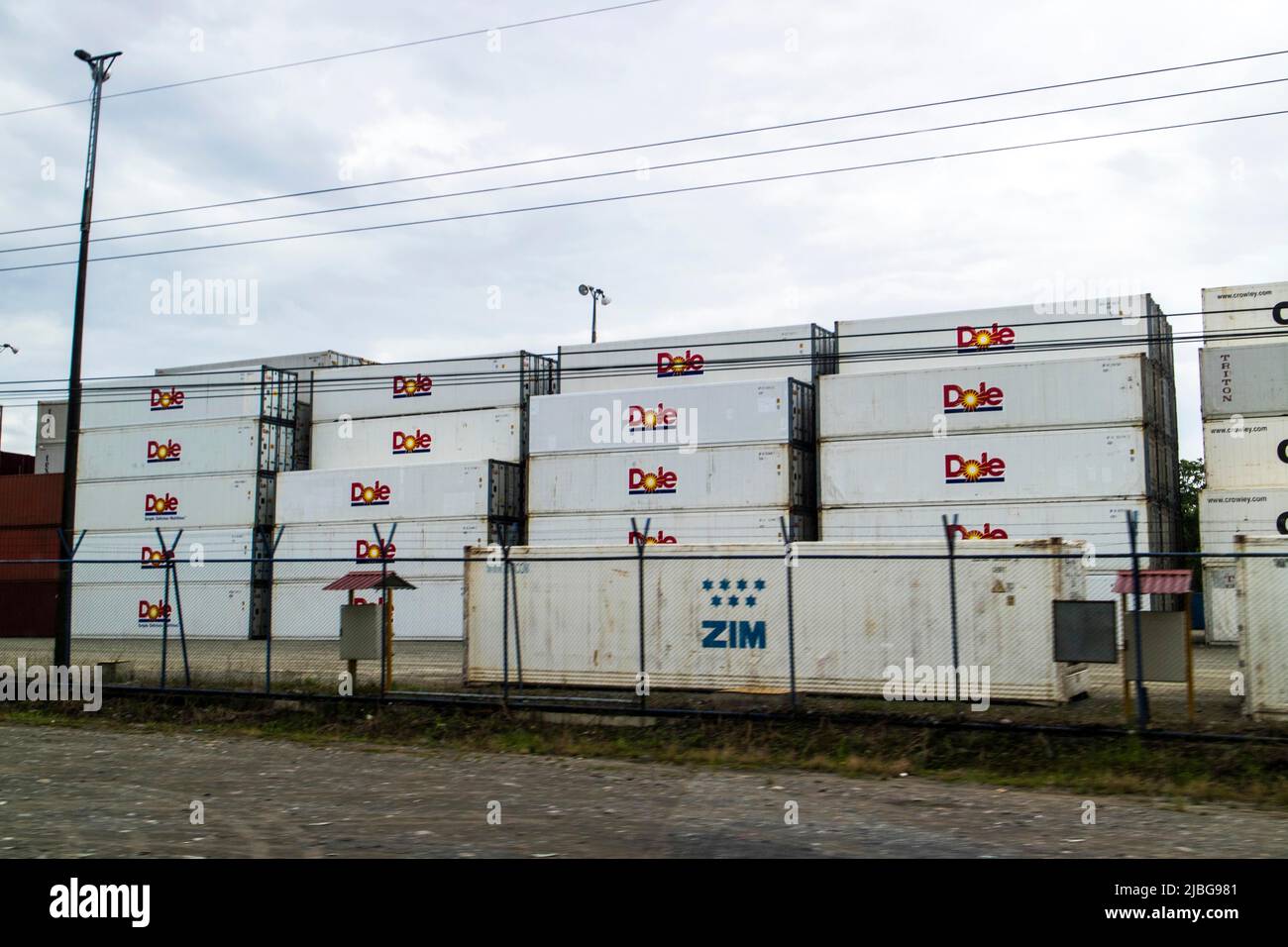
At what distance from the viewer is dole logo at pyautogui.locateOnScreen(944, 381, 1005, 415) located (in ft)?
86.1

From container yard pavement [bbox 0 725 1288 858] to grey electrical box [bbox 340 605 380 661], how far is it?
114 inches

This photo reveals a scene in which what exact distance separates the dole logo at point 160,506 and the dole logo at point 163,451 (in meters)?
1.17

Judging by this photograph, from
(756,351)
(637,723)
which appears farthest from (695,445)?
(637,723)

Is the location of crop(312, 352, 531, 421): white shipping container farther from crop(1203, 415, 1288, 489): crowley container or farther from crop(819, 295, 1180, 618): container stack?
crop(1203, 415, 1288, 489): crowley container

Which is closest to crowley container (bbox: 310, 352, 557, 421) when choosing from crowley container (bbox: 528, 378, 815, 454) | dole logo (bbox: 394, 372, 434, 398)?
dole logo (bbox: 394, 372, 434, 398)

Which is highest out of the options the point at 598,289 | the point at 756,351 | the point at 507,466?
the point at 598,289

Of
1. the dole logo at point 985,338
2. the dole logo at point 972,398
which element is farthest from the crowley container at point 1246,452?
the dole logo at point 972,398

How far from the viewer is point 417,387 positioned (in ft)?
111

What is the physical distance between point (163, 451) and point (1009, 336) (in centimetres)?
2657

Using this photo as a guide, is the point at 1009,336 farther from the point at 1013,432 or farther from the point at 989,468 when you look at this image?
the point at 989,468

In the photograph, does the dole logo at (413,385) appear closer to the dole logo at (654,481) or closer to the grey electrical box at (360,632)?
the dole logo at (654,481)
